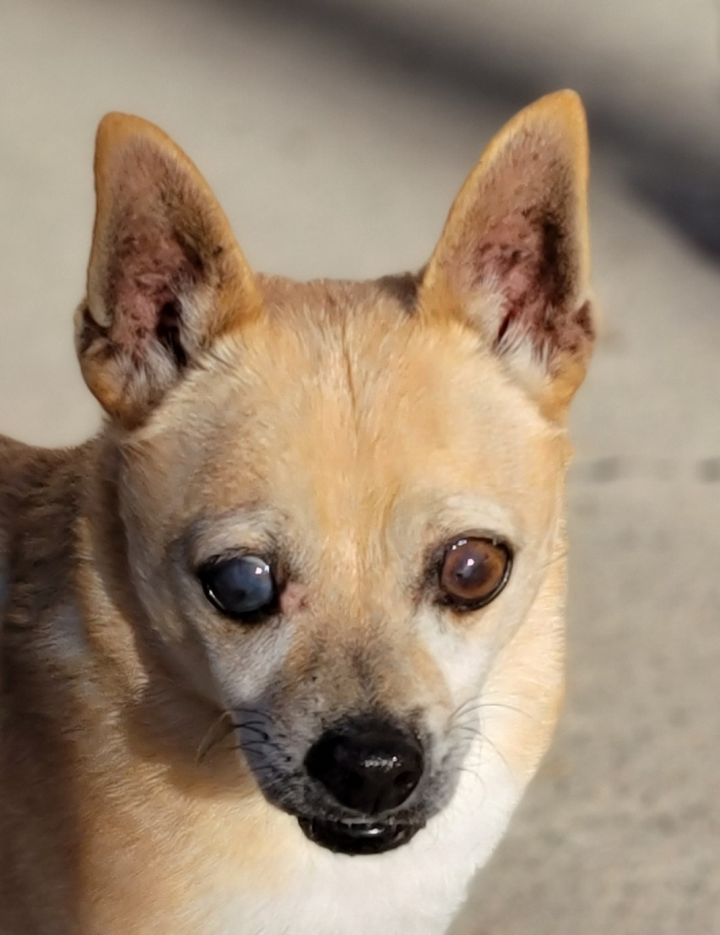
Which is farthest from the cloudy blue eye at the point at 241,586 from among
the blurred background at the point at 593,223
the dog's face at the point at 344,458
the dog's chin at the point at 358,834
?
the blurred background at the point at 593,223

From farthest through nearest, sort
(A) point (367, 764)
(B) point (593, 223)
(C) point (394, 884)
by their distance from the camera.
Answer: (B) point (593, 223) < (C) point (394, 884) < (A) point (367, 764)

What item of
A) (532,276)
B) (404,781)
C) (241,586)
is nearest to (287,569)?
(241,586)

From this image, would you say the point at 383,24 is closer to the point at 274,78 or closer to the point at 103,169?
the point at 274,78

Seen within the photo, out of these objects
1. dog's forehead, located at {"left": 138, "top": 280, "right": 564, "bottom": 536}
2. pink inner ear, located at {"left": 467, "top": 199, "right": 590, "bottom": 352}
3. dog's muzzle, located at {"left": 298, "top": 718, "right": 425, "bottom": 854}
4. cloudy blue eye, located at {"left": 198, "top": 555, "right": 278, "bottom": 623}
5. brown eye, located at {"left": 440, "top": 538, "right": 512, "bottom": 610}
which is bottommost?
dog's muzzle, located at {"left": 298, "top": 718, "right": 425, "bottom": 854}

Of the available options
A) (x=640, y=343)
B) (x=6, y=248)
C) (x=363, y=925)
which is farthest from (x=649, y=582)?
(x=6, y=248)

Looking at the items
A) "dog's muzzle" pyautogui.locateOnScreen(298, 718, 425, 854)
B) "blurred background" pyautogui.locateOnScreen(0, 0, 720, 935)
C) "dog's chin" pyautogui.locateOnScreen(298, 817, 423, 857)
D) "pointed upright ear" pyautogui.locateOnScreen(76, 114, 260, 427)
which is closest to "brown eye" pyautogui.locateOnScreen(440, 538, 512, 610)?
"dog's muzzle" pyautogui.locateOnScreen(298, 718, 425, 854)

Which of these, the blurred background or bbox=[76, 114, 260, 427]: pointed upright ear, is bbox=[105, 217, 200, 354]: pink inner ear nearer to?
bbox=[76, 114, 260, 427]: pointed upright ear

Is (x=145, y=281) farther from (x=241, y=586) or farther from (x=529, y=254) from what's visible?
(x=529, y=254)
